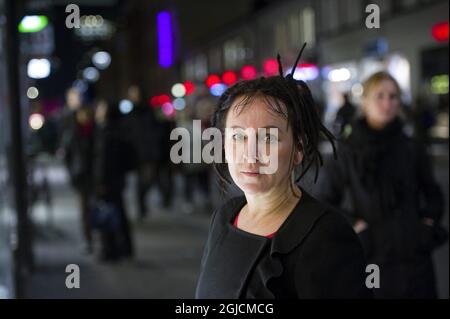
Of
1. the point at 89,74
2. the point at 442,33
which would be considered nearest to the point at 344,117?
the point at 442,33

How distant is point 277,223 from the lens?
198 centimetres

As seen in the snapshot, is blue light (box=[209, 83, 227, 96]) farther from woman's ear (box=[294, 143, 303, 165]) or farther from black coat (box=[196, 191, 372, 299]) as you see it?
black coat (box=[196, 191, 372, 299])

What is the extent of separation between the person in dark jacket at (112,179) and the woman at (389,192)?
559 centimetres

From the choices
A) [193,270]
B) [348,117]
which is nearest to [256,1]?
[193,270]

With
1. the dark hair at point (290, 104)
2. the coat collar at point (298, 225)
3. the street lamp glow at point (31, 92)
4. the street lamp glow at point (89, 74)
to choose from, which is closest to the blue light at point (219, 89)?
the dark hair at point (290, 104)

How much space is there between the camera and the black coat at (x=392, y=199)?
3988mm

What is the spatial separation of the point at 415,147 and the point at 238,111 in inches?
91.8

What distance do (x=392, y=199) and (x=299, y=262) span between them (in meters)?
2.24

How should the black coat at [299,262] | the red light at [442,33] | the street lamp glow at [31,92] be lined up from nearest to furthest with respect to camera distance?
1. the black coat at [299,262]
2. the street lamp glow at [31,92]
3. the red light at [442,33]

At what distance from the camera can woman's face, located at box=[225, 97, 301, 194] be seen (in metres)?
1.95

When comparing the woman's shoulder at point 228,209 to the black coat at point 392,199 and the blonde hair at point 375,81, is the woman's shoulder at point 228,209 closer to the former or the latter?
the black coat at point 392,199

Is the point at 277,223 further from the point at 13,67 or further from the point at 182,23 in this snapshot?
the point at 182,23

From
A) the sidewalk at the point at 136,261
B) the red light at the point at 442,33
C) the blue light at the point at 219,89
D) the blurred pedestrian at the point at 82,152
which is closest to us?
the blue light at the point at 219,89

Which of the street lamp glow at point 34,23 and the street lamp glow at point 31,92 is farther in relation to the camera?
the street lamp glow at point 34,23
